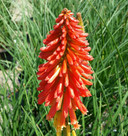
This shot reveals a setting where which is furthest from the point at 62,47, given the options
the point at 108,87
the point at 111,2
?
the point at 111,2

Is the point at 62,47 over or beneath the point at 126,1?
over

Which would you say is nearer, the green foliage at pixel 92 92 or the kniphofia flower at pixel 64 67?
the kniphofia flower at pixel 64 67

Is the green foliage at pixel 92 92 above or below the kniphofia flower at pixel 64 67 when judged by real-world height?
below

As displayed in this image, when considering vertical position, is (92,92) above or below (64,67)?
below

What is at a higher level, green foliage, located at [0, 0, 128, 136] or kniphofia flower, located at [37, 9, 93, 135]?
kniphofia flower, located at [37, 9, 93, 135]

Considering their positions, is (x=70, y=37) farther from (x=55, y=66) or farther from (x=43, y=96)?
(x=43, y=96)

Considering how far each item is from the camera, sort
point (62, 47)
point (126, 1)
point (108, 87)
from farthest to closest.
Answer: point (126, 1), point (108, 87), point (62, 47)

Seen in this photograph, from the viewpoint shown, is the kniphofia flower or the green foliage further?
the green foliage

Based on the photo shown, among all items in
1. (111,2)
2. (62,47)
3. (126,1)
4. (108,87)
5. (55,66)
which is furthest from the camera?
(111,2)
